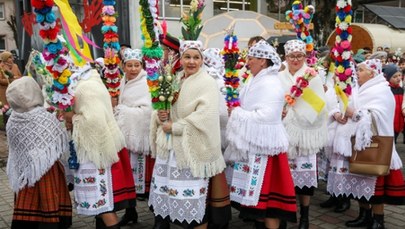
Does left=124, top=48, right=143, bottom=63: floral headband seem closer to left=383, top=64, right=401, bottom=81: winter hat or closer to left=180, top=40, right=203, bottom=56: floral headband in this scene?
left=180, top=40, right=203, bottom=56: floral headband

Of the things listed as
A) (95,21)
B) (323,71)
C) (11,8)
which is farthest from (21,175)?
(11,8)

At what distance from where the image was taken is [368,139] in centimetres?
411

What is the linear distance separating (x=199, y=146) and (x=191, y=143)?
75 mm

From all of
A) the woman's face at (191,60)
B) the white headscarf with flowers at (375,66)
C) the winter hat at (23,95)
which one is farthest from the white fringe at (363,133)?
the winter hat at (23,95)

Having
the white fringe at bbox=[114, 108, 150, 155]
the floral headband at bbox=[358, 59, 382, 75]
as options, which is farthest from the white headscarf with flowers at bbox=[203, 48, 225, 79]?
the floral headband at bbox=[358, 59, 382, 75]

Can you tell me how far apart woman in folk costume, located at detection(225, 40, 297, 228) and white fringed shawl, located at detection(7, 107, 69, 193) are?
5.23 feet

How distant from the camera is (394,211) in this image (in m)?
4.96

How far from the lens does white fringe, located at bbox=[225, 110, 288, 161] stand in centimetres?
368

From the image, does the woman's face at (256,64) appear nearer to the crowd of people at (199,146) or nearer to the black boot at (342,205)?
the crowd of people at (199,146)

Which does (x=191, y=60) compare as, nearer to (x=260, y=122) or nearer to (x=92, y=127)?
(x=260, y=122)

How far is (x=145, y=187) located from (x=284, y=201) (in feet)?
5.52

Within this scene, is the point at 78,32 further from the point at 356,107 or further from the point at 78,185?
the point at 356,107

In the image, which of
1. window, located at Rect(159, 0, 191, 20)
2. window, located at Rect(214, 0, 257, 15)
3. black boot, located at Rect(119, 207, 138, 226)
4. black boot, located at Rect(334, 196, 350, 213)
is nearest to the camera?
black boot, located at Rect(119, 207, 138, 226)

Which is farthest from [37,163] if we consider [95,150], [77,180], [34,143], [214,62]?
[214,62]
